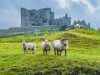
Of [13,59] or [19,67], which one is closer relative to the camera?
[19,67]

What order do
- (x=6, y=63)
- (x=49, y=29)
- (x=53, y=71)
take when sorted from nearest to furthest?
(x=53, y=71) < (x=6, y=63) < (x=49, y=29)

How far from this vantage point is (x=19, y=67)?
179 feet

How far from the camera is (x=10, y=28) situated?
197625 millimetres

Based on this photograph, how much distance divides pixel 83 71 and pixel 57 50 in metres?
8.84

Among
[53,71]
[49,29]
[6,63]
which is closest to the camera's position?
[53,71]

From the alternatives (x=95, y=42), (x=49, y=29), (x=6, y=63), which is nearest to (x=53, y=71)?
(x=6, y=63)

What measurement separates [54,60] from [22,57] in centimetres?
620

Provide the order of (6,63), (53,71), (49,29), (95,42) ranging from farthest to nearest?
(49,29), (95,42), (6,63), (53,71)

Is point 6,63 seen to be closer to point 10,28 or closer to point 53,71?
point 53,71

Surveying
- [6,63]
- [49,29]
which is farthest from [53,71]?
[49,29]

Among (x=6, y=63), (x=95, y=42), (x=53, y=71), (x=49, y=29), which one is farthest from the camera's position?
(x=49, y=29)

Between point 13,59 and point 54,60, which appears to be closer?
point 54,60

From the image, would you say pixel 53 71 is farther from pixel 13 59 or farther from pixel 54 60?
pixel 13 59

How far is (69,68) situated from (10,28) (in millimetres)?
145978
